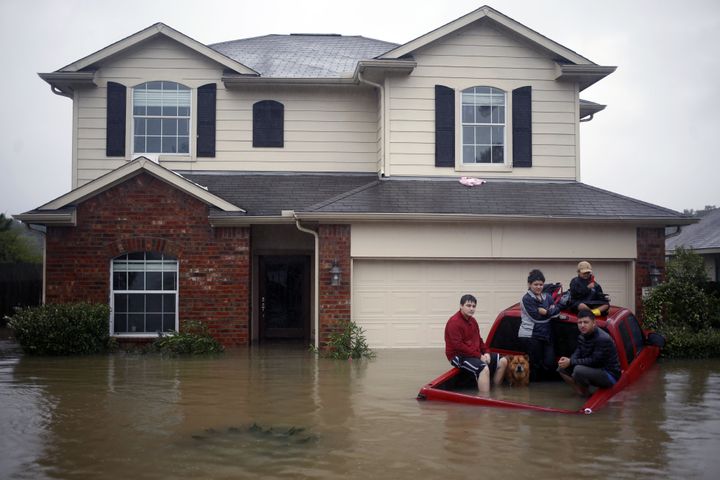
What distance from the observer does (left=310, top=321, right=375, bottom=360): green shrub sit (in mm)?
14531

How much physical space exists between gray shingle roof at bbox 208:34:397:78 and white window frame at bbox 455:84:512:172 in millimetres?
2837

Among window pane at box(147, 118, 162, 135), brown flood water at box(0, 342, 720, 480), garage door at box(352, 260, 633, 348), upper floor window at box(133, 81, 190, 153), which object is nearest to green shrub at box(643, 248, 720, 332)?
garage door at box(352, 260, 633, 348)

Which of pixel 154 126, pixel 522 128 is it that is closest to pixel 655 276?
pixel 522 128

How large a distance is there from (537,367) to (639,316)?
5.44 meters

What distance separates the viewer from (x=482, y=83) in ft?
56.5

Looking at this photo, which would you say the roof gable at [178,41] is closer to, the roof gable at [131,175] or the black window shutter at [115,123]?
the black window shutter at [115,123]

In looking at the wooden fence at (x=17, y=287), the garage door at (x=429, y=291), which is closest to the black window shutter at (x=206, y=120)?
the garage door at (x=429, y=291)

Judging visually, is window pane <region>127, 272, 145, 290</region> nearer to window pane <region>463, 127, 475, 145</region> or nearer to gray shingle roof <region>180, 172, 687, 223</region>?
gray shingle roof <region>180, 172, 687, 223</region>

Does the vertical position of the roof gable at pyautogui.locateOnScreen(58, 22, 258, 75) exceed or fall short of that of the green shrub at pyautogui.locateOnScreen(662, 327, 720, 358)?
Result: it exceeds it

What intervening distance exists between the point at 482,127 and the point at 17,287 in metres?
15.1

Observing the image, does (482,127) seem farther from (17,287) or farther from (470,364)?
(17,287)

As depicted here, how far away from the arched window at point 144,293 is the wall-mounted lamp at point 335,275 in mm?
3307

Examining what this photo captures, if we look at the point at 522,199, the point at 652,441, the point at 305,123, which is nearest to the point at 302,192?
the point at 305,123

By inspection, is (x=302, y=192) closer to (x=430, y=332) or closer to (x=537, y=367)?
(x=430, y=332)
